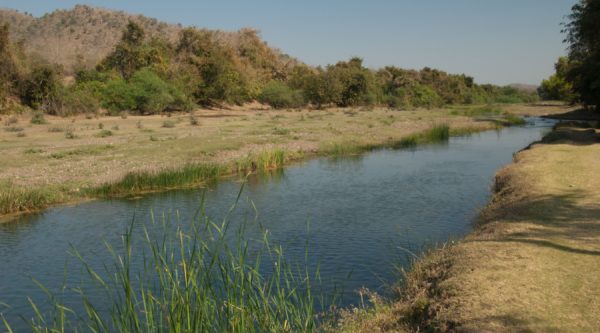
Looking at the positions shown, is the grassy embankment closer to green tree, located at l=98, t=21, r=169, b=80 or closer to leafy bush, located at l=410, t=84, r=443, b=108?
green tree, located at l=98, t=21, r=169, b=80

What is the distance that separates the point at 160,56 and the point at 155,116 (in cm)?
1757

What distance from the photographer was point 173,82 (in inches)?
2734

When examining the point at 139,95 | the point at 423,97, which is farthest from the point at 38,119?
the point at 423,97

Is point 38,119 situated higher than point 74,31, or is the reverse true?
point 74,31

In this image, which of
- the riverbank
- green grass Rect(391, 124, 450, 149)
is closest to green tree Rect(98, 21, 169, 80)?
the riverbank

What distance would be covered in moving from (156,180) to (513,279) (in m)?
17.7

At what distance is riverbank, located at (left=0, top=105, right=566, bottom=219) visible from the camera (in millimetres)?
21625

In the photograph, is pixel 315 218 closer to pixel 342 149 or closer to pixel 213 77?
pixel 342 149

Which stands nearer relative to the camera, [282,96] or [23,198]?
[23,198]

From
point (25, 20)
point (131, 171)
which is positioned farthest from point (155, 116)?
point (25, 20)

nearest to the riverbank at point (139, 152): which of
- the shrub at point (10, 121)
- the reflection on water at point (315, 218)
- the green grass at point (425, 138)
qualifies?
the green grass at point (425, 138)

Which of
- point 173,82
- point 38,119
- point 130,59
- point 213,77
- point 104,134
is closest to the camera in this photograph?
point 104,134

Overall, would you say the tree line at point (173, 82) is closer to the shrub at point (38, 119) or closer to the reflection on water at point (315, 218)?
the shrub at point (38, 119)

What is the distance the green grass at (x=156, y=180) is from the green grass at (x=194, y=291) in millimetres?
6169
